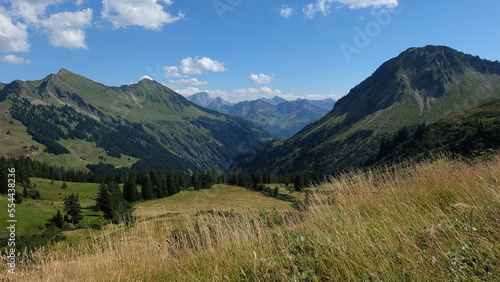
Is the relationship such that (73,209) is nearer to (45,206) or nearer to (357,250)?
(45,206)

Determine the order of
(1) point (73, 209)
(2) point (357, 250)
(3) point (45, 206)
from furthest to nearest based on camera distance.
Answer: (3) point (45, 206) < (1) point (73, 209) < (2) point (357, 250)

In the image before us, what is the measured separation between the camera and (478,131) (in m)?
98.2

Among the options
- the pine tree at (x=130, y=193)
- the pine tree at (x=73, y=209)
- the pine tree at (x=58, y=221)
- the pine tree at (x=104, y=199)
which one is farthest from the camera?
the pine tree at (x=130, y=193)

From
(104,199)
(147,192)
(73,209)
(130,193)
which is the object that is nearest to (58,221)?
(73,209)

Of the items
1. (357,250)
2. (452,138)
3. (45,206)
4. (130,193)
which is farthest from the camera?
(452,138)

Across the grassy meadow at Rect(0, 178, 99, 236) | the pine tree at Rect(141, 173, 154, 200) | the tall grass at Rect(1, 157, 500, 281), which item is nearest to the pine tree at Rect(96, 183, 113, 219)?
the grassy meadow at Rect(0, 178, 99, 236)

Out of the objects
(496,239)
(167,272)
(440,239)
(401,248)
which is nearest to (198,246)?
(167,272)

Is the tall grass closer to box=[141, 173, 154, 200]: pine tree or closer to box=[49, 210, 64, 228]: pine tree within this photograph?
box=[49, 210, 64, 228]: pine tree

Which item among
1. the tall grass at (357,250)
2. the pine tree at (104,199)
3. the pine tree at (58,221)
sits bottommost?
the pine tree at (58,221)

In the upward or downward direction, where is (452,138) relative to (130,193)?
upward

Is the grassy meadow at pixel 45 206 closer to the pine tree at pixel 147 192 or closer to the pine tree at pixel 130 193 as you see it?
the pine tree at pixel 130 193

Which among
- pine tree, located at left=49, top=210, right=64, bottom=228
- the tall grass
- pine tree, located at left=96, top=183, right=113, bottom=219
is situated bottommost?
pine tree, located at left=49, top=210, right=64, bottom=228

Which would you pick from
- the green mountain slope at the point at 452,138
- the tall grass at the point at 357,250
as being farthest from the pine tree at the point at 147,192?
the tall grass at the point at 357,250

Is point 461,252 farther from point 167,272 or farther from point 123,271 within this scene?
point 123,271
